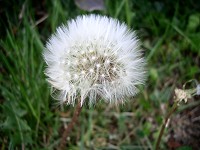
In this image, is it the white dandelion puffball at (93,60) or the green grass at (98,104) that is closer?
the white dandelion puffball at (93,60)

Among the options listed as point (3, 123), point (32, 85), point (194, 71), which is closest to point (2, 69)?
point (32, 85)

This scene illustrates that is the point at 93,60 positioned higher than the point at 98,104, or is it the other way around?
the point at 93,60

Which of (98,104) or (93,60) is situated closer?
(93,60)

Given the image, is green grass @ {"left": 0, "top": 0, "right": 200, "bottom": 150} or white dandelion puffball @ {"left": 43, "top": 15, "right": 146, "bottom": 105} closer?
white dandelion puffball @ {"left": 43, "top": 15, "right": 146, "bottom": 105}
